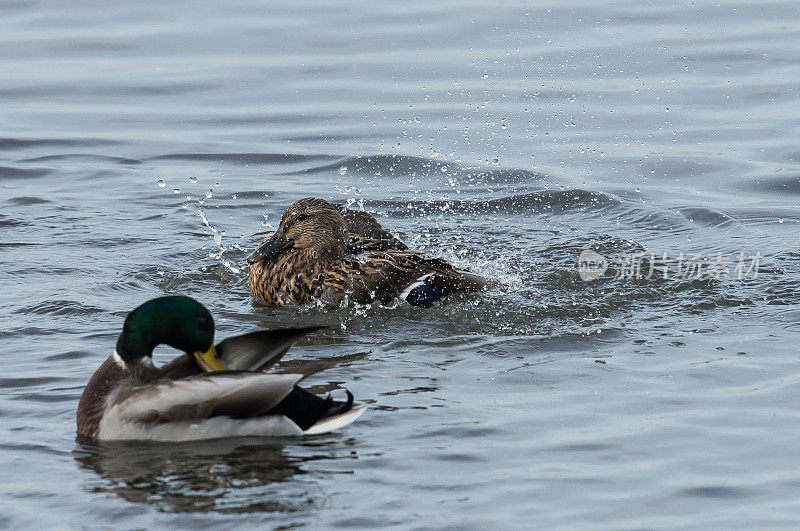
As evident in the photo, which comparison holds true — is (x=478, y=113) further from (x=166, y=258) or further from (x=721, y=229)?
(x=166, y=258)

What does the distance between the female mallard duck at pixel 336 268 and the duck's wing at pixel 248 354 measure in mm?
1792

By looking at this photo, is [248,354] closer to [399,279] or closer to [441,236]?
[399,279]

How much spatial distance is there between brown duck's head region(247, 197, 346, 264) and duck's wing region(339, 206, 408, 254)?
0.09 meters

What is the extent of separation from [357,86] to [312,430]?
8.51 metres

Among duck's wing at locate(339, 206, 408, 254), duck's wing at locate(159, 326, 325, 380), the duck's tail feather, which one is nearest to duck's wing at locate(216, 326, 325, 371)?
duck's wing at locate(159, 326, 325, 380)

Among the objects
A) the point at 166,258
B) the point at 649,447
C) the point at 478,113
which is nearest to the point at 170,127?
the point at 478,113

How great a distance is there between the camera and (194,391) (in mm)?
6156

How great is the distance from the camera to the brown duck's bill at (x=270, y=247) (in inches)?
341

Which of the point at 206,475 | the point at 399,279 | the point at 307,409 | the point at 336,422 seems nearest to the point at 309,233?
the point at 399,279

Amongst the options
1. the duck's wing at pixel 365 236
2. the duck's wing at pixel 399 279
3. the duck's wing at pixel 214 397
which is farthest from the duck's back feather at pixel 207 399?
the duck's wing at pixel 365 236

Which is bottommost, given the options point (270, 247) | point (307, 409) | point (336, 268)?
point (307, 409)

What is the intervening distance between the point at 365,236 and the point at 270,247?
29.1 inches

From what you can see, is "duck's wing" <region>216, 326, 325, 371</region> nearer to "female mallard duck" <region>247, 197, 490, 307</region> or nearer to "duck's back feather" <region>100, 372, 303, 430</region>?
"duck's back feather" <region>100, 372, 303, 430</region>

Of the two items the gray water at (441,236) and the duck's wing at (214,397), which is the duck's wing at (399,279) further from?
the duck's wing at (214,397)
